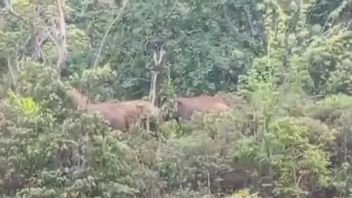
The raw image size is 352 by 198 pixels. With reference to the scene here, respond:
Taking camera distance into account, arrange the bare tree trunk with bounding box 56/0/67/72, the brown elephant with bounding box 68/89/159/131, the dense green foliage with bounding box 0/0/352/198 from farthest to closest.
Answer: the bare tree trunk with bounding box 56/0/67/72 < the brown elephant with bounding box 68/89/159/131 < the dense green foliage with bounding box 0/0/352/198

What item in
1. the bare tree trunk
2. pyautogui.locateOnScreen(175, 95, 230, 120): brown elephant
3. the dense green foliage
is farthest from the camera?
pyautogui.locateOnScreen(175, 95, 230, 120): brown elephant

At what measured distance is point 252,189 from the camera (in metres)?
7.72

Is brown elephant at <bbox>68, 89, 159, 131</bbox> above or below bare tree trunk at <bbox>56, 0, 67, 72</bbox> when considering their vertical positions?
below

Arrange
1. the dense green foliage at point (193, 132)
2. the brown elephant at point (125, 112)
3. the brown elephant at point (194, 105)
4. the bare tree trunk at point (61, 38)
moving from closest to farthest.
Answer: the dense green foliage at point (193, 132) → the brown elephant at point (125, 112) → the bare tree trunk at point (61, 38) → the brown elephant at point (194, 105)

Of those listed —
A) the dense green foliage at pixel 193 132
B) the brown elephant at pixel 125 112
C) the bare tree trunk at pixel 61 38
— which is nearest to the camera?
the dense green foliage at pixel 193 132

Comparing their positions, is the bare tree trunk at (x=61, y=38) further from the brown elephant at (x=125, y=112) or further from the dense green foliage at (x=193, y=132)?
the brown elephant at (x=125, y=112)

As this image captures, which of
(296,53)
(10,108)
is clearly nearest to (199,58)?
(296,53)

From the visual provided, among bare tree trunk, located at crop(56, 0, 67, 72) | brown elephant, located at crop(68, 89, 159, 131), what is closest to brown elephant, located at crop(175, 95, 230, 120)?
brown elephant, located at crop(68, 89, 159, 131)

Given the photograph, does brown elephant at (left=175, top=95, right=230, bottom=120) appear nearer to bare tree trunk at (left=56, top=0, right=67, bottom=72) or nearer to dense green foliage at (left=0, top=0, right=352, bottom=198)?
dense green foliage at (left=0, top=0, right=352, bottom=198)

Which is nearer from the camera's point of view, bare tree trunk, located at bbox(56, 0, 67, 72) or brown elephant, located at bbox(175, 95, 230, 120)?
bare tree trunk, located at bbox(56, 0, 67, 72)

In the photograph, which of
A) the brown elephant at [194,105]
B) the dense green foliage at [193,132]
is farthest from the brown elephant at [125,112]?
the brown elephant at [194,105]

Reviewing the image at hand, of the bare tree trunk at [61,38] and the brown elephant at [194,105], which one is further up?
the bare tree trunk at [61,38]

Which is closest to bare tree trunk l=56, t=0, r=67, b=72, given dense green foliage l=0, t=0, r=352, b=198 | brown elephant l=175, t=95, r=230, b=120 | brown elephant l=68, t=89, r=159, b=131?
dense green foliage l=0, t=0, r=352, b=198

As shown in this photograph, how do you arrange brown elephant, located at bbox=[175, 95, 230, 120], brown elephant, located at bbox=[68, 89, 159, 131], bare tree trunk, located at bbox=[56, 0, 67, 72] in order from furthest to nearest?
brown elephant, located at bbox=[175, 95, 230, 120]
bare tree trunk, located at bbox=[56, 0, 67, 72]
brown elephant, located at bbox=[68, 89, 159, 131]
